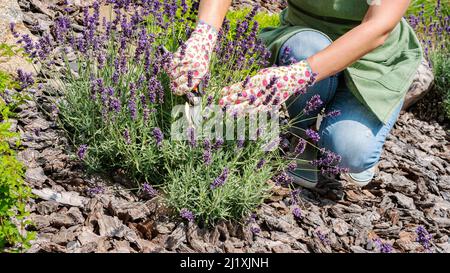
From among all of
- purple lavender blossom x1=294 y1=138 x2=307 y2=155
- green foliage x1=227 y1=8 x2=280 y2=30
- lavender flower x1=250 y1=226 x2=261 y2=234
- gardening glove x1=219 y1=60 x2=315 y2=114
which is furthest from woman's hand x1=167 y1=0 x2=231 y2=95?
green foliage x1=227 y1=8 x2=280 y2=30

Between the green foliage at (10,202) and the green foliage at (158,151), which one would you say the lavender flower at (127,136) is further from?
the green foliage at (10,202)

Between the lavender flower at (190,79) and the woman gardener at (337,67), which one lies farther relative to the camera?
the woman gardener at (337,67)

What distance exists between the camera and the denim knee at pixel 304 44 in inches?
107

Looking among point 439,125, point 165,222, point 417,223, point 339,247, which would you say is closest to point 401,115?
point 439,125

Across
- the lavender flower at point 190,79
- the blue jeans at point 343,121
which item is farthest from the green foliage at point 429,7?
the lavender flower at point 190,79

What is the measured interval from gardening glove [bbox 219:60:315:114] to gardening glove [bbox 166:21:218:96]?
138 millimetres

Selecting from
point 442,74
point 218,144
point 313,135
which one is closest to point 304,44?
point 313,135

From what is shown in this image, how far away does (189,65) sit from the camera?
2.29 meters

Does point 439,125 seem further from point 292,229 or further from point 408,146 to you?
point 292,229

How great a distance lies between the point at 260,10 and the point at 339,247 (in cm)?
310

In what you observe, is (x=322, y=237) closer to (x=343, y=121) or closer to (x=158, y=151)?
(x=343, y=121)

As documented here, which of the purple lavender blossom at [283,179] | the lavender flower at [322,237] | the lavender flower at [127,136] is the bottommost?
the lavender flower at [322,237]

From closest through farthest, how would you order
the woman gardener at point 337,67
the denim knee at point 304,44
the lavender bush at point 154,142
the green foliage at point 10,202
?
the green foliage at point 10,202, the lavender bush at point 154,142, the woman gardener at point 337,67, the denim knee at point 304,44

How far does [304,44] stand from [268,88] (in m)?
0.57
